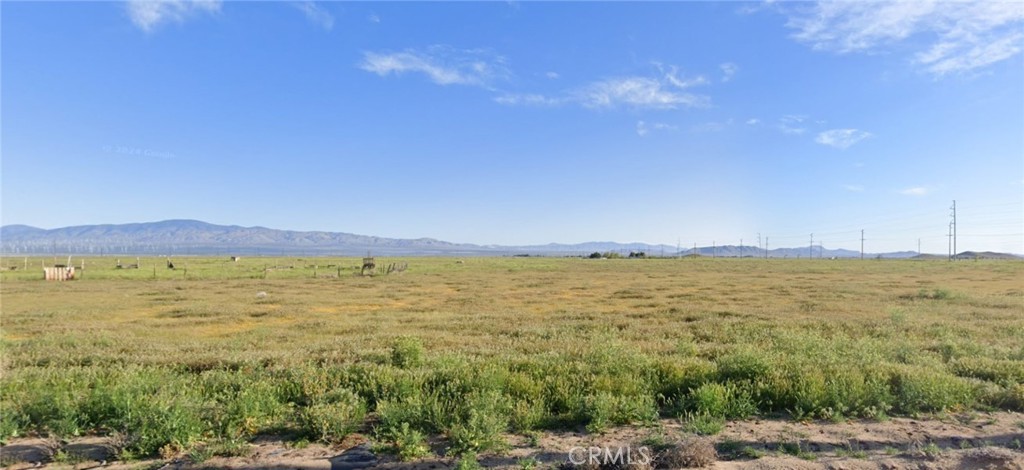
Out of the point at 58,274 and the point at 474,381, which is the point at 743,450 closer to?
the point at 474,381

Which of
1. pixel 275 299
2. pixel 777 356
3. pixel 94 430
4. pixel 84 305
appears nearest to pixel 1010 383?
pixel 777 356

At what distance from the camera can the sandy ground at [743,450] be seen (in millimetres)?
4414

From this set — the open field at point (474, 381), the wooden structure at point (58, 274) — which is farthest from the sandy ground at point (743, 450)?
the wooden structure at point (58, 274)

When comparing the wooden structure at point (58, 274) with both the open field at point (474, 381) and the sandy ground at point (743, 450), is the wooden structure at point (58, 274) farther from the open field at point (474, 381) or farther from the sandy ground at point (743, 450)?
the sandy ground at point (743, 450)

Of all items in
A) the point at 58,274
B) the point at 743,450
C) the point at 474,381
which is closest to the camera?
the point at 743,450

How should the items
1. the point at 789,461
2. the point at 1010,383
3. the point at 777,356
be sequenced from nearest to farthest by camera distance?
the point at 789,461 < the point at 1010,383 < the point at 777,356

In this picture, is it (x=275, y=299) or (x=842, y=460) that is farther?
(x=275, y=299)

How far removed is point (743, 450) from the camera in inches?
183

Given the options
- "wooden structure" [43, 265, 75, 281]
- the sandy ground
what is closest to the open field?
the sandy ground

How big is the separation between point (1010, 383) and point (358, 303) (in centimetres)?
2346

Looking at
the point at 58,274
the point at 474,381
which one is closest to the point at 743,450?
the point at 474,381

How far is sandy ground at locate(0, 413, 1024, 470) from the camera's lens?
4414 millimetres

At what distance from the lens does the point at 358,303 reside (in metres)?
24.1

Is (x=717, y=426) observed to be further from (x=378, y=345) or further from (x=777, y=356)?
(x=378, y=345)
